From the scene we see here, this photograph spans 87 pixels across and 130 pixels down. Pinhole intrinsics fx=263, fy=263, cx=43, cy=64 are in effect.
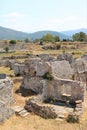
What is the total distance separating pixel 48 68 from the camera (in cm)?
2355

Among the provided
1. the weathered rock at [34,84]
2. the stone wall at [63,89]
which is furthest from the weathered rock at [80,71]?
the weathered rock at [34,84]

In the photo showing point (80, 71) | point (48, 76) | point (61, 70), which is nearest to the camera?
point (48, 76)

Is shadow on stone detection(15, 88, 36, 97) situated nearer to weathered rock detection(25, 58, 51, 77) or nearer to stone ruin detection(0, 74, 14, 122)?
weathered rock detection(25, 58, 51, 77)

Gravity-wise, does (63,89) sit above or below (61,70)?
below

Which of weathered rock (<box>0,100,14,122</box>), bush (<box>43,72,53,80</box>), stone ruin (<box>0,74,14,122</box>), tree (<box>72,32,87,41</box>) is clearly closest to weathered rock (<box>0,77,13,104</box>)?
stone ruin (<box>0,74,14,122</box>)

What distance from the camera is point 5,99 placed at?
1984 centimetres

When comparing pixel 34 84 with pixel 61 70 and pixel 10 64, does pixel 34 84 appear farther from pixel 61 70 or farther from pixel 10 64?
pixel 10 64

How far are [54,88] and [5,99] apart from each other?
4.82 metres

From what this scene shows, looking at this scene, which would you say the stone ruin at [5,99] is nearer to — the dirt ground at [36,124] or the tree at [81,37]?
the dirt ground at [36,124]

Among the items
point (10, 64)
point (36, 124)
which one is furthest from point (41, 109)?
point (10, 64)

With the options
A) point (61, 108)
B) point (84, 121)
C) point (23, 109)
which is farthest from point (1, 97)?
point (84, 121)

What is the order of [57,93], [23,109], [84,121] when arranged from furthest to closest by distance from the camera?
1. [57,93]
2. [23,109]
3. [84,121]

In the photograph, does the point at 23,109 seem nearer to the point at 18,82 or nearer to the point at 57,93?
the point at 57,93

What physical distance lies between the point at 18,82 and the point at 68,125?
40.7 ft
